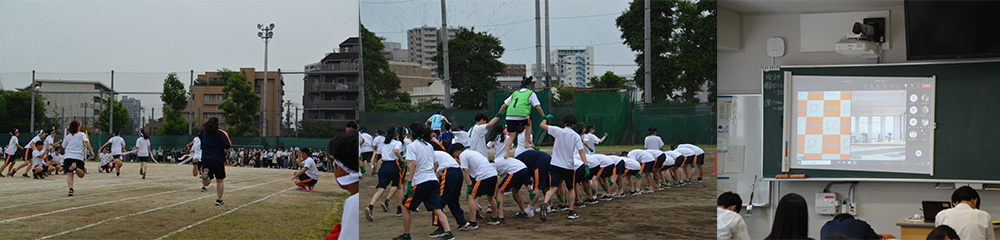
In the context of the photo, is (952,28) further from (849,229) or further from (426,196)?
(426,196)

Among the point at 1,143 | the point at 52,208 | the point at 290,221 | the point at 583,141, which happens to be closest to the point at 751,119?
the point at 290,221

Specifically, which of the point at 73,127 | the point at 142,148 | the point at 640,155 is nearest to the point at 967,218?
the point at 640,155

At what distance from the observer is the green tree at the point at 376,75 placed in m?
2.86

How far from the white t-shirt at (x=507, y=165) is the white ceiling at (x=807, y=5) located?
17.5ft

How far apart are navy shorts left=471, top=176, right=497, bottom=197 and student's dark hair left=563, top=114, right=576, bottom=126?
13.5 inches

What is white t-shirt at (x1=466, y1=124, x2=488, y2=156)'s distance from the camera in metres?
2.48

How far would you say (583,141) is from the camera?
245 centimetres

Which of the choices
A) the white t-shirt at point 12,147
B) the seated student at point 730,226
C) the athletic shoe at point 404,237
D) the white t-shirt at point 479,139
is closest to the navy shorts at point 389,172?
the athletic shoe at point 404,237

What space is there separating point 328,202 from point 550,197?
746 centimetres

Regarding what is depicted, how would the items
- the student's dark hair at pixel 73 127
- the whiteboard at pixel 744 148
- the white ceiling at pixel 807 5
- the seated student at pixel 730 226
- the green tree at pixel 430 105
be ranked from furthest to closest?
the student's dark hair at pixel 73 127 → the whiteboard at pixel 744 148 → the white ceiling at pixel 807 5 → the seated student at pixel 730 226 → the green tree at pixel 430 105

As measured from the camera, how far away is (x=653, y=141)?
2381mm

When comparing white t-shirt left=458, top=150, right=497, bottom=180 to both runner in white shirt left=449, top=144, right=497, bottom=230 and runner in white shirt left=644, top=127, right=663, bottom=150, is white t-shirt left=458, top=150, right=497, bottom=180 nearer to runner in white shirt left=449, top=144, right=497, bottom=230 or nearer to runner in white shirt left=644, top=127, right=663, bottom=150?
runner in white shirt left=449, top=144, right=497, bottom=230

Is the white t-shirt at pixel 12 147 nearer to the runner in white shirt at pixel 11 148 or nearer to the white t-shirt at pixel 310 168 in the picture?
the runner in white shirt at pixel 11 148

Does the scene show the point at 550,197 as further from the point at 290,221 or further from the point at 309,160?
the point at 309,160
